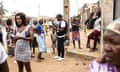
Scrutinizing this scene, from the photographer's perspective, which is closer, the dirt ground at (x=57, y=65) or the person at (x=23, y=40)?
the person at (x=23, y=40)

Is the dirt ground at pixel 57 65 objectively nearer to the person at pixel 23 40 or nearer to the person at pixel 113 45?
the person at pixel 23 40

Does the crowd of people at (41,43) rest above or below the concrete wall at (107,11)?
below

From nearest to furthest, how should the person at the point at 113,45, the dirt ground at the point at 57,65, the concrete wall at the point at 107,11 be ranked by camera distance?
the person at the point at 113,45
the concrete wall at the point at 107,11
the dirt ground at the point at 57,65

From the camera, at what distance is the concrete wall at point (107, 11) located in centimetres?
647

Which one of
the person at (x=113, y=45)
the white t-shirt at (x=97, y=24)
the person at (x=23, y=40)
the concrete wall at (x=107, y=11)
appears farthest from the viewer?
the white t-shirt at (x=97, y=24)

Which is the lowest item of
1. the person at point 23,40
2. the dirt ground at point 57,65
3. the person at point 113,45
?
the dirt ground at point 57,65

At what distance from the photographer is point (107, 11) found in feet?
21.5

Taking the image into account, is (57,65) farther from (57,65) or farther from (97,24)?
(97,24)

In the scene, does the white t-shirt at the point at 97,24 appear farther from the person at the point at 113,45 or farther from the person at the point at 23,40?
the person at the point at 113,45

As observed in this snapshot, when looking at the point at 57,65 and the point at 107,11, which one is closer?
the point at 107,11

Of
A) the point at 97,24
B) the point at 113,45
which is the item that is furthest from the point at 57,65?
the point at 113,45

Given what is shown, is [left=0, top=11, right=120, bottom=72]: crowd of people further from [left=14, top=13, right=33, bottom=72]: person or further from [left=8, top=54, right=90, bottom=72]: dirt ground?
[left=8, top=54, right=90, bottom=72]: dirt ground

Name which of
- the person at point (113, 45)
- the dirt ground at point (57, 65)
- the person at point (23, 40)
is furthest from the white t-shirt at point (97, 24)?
the person at point (113, 45)

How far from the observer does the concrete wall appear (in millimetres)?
6469
